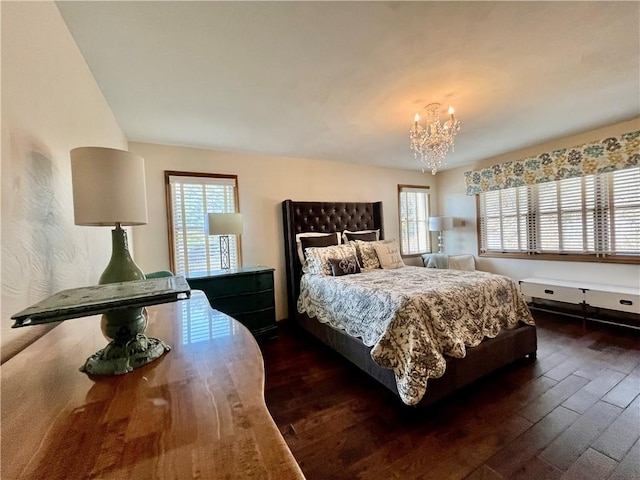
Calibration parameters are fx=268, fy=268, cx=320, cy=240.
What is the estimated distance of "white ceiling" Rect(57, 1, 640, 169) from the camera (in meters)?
1.40

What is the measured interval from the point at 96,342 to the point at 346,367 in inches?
82.2

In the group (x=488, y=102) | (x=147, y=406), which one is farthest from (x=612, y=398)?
(x=147, y=406)

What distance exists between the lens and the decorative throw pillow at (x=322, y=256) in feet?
10.6

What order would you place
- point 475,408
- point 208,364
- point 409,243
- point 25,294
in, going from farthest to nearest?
point 409,243 < point 475,408 < point 25,294 < point 208,364

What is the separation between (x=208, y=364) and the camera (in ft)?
2.65

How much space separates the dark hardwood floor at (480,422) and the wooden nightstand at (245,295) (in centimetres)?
54

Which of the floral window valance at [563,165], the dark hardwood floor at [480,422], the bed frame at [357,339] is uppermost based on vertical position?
the floral window valance at [563,165]

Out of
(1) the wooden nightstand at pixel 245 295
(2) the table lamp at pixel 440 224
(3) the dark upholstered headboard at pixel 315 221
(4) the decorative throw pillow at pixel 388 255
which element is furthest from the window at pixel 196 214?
(2) the table lamp at pixel 440 224

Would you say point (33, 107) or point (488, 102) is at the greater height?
point (488, 102)

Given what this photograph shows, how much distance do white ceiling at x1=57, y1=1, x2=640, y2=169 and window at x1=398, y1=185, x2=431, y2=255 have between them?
2.05 metres

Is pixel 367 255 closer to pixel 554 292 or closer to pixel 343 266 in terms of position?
pixel 343 266

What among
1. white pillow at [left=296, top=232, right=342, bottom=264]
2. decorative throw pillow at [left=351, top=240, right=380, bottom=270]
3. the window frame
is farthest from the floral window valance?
white pillow at [left=296, top=232, right=342, bottom=264]

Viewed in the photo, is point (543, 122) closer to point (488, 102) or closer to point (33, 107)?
point (488, 102)

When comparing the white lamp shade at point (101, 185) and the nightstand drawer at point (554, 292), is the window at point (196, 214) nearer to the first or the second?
the white lamp shade at point (101, 185)
